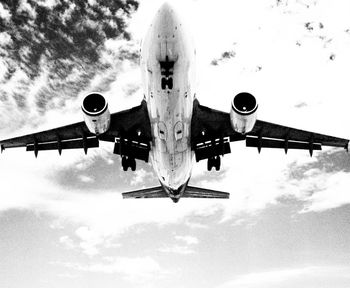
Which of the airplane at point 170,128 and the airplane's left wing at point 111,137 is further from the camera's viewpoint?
the airplane's left wing at point 111,137

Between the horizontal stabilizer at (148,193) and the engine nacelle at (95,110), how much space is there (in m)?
6.57

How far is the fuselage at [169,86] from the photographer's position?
393 inches

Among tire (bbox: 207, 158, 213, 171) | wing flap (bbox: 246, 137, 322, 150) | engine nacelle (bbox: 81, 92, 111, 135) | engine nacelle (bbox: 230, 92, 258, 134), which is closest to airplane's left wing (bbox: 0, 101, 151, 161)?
engine nacelle (bbox: 81, 92, 111, 135)

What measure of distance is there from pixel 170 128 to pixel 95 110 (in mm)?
2587

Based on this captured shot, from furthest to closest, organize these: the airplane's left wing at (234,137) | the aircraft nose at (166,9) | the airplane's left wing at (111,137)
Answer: the airplane's left wing at (234,137) < the airplane's left wing at (111,137) < the aircraft nose at (166,9)

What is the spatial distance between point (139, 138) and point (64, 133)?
147 inches

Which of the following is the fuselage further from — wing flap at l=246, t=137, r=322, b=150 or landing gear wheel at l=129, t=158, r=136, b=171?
wing flap at l=246, t=137, r=322, b=150

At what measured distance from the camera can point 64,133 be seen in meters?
17.0

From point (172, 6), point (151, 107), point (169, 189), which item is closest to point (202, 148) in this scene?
point (169, 189)

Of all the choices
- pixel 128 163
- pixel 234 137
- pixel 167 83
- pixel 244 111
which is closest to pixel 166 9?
pixel 167 83

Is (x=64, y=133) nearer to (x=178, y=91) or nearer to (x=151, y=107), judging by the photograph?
(x=151, y=107)

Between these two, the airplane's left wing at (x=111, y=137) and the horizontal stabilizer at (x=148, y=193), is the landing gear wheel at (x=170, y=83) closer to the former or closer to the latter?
the airplane's left wing at (x=111, y=137)

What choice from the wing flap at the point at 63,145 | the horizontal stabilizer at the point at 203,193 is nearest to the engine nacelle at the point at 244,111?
the horizontal stabilizer at the point at 203,193

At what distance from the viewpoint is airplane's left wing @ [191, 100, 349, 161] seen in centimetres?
1492
